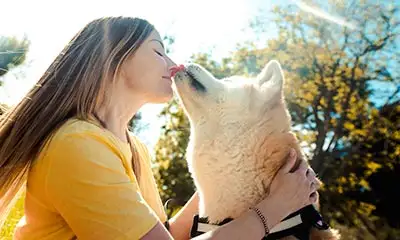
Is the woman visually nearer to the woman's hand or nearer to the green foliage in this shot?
the woman's hand

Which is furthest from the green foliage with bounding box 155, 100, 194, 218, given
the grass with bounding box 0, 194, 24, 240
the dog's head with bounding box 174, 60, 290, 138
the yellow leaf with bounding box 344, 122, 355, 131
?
the dog's head with bounding box 174, 60, 290, 138

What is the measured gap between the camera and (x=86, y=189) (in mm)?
1618

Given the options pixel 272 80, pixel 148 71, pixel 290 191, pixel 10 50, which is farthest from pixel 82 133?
pixel 10 50

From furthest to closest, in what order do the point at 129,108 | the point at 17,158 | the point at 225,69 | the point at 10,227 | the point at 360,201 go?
the point at 225,69 < the point at 360,201 < the point at 10,227 < the point at 129,108 < the point at 17,158

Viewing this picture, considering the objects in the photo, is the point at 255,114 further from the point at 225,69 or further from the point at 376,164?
the point at 225,69

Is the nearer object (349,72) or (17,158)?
(17,158)

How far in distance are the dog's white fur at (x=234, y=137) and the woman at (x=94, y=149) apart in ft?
0.32

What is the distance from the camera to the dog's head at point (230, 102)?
86.4 inches

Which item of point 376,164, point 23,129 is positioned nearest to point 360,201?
point 376,164

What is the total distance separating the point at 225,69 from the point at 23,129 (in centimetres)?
1690

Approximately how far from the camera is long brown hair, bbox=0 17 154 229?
6.03 feet

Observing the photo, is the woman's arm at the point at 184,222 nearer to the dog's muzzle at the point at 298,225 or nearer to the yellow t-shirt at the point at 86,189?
the dog's muzzle at the point at 298,225

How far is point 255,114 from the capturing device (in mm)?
2195

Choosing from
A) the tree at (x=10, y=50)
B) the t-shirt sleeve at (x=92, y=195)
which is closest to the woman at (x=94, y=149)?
the t-shirt sleeve at (x=92, y=195)
